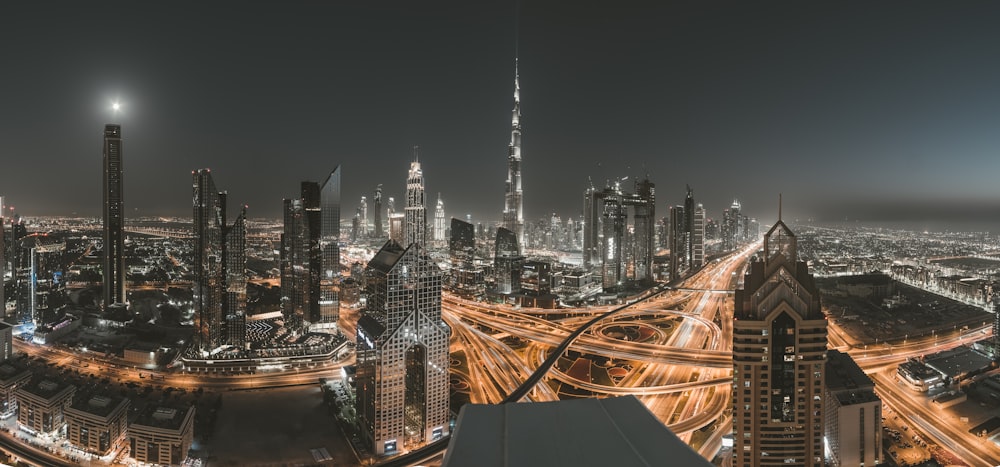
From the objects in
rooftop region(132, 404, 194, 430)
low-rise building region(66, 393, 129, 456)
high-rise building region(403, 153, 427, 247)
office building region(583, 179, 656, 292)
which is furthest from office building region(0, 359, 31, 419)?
office building region(583, 179, 656, 292)

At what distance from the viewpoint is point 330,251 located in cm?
1947

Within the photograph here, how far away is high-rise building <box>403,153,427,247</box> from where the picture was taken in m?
21.0

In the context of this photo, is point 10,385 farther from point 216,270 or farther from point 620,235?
point 620,235

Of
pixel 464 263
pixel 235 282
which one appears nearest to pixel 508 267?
pixel 464 263

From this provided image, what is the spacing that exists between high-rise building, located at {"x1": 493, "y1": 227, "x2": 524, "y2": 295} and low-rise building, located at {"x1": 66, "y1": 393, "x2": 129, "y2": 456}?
15849 mm

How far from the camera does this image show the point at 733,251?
35.9m

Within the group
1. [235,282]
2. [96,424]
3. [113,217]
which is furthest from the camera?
[113,217]

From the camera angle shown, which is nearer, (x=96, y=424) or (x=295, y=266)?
(x=96, y=424)

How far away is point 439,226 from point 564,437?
113 feet

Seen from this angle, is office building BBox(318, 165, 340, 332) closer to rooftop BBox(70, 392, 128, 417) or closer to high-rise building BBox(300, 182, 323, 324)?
high-rise building BBox(300, 182, 323, 324)

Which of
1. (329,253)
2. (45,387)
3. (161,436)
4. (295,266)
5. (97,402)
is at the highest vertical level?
(329,253)

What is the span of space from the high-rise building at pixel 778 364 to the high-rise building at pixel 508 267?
17440 mm

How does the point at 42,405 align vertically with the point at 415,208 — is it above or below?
below

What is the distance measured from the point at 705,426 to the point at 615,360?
399 cm
